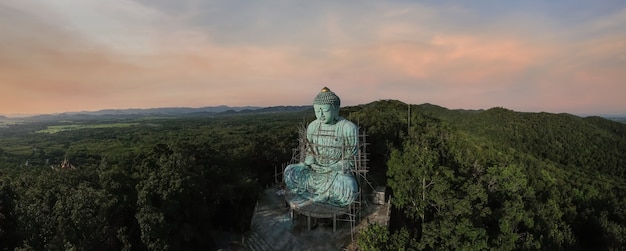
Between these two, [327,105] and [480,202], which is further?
[327,105]

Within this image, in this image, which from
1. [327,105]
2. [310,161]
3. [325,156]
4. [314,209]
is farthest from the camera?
[310,161]

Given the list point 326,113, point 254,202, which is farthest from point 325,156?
point 254,202

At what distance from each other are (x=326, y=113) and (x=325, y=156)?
91.8 inches

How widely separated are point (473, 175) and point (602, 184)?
14319mm

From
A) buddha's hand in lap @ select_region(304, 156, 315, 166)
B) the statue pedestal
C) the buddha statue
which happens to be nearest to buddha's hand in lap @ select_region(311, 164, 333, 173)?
the buddha statue

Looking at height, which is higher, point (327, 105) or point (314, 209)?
point (327, 105)

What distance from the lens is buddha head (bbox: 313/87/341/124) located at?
64.6 ft

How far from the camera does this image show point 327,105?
64.4 ft

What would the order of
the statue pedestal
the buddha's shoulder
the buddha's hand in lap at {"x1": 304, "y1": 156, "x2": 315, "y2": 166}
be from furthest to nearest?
1. the buddha's hand in lap at {"x1": 304, "y1": 156, "x2": 315, "y2": 166}
2. the buddha's shoulder
3. the statue pedestal

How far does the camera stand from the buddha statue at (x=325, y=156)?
1841cm

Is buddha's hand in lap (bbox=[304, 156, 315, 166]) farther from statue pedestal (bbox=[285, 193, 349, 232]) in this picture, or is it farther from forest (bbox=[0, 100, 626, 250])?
forest (bbox=[0, 100, 626, 250])

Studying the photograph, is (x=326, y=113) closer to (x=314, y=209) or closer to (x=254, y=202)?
(x=314, y=209)

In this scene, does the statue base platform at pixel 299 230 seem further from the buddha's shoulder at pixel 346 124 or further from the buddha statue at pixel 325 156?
the buddha's shoulder at pixel 346 124

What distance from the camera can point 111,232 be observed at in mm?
12992
